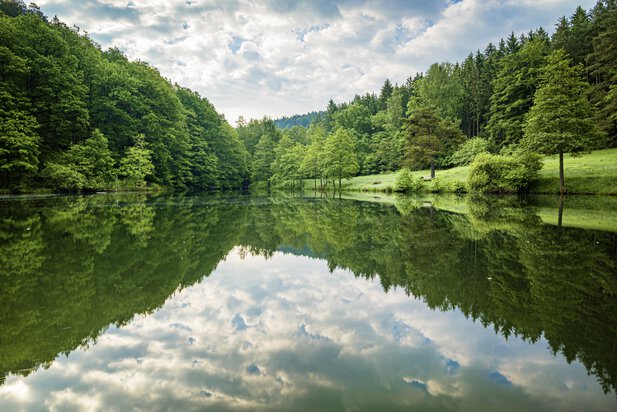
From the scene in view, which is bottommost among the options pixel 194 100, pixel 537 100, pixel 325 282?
pixel 325 282

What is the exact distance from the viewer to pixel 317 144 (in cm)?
5834

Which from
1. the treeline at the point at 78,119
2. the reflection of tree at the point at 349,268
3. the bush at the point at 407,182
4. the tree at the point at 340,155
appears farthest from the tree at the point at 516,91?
the treeline at the point at 78,119

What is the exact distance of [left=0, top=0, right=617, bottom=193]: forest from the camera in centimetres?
2777

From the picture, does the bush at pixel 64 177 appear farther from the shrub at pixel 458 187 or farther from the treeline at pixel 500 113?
the shrub at pixel 458 187

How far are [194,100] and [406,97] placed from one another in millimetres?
51233

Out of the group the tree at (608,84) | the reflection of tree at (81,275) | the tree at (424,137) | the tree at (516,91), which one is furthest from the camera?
the tree at (516,91)

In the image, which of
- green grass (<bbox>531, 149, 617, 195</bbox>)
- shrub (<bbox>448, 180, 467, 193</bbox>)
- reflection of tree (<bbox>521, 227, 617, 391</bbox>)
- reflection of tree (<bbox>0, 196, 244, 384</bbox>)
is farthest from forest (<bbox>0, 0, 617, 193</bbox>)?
reflection of tree (<bbox>0, 196, 244, 384</bbox>)

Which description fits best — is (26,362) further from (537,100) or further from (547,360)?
(537,100)

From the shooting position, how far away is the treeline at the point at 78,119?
30266 millimetres

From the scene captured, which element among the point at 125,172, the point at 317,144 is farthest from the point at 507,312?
the point at 317,144

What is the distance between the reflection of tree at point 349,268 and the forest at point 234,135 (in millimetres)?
19716

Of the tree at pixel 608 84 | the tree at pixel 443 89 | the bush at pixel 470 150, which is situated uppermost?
the tree at pixel 443 89

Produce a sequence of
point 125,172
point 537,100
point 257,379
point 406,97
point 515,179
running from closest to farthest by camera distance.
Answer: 1. point 257,379
2. point 537,100
3. point 515,179
4. point 125,172
5. point 406,97

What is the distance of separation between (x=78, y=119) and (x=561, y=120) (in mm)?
43894
